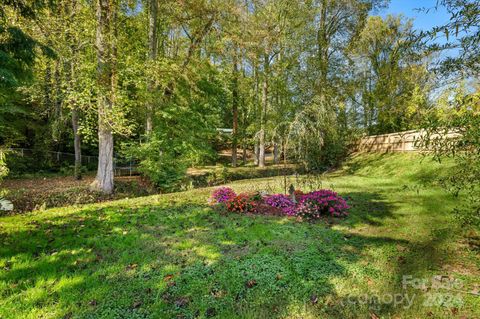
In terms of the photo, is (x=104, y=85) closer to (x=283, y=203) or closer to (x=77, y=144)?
(x=77, y=144)

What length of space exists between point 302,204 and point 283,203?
636 millimetres

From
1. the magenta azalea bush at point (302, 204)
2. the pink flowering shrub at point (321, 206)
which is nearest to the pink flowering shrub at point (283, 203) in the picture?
the magenta azalea bush at point (302, 204)

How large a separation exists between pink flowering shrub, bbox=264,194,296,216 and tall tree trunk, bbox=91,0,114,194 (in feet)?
18.9

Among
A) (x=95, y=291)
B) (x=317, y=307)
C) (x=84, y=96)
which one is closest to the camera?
(x=317, y=307)

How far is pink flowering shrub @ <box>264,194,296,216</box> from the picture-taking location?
592 centimetres

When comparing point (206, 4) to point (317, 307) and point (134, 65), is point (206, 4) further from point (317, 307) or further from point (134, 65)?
point (317, 307)

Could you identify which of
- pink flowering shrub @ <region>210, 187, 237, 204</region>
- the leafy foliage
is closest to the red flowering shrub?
pink flowering shrub @ <region>210, 187, 237, 204</region>

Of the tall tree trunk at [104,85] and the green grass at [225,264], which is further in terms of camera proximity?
the tall tree trunk at [104,85]

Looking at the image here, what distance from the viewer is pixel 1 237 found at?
412 centimetres

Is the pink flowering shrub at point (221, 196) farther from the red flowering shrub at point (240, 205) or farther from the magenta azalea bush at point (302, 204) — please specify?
the red flowering shrub at point (240, 205)

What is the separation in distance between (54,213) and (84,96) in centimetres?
383

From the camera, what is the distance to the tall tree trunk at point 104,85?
7.82 meters

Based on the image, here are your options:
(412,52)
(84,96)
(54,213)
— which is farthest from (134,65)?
(412,52)

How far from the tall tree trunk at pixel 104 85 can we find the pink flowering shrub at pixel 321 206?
21.5 feet
